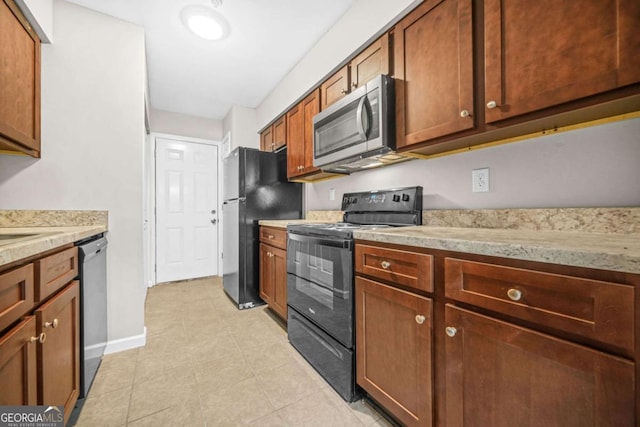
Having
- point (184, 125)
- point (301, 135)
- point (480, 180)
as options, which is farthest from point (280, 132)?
point (480, 180)

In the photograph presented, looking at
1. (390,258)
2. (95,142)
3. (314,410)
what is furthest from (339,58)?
(314,410)

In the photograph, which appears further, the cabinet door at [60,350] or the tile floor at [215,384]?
the tile floor at [215,384]

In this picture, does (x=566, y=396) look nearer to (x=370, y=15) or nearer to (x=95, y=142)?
(x=370, y=15)

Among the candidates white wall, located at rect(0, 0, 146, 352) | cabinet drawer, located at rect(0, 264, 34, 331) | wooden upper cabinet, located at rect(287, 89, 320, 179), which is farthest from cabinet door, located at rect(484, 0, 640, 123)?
white wall, located at rect(0, 0, 146, 352)

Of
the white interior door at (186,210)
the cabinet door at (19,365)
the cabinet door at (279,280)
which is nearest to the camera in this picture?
the cabinet door at (19,365)

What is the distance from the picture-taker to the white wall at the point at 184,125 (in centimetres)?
373

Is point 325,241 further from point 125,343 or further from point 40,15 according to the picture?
point 40,15

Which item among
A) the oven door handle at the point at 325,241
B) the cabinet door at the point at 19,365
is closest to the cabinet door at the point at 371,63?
the oven door handle at the point at 325,241

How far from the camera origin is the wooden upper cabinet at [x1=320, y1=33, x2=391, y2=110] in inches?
63.9

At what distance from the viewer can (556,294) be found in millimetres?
681

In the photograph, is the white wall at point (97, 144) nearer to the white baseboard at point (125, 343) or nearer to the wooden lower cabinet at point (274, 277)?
the white baseboard at point (125, 343)

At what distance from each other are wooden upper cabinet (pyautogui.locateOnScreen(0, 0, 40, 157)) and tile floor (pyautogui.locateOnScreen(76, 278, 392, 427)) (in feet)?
4.86

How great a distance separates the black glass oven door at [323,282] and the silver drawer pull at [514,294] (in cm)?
69

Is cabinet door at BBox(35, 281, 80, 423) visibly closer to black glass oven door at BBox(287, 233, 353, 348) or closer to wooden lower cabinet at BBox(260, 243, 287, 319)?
black glass oven door at BBox(287, 233, 353, 348)
